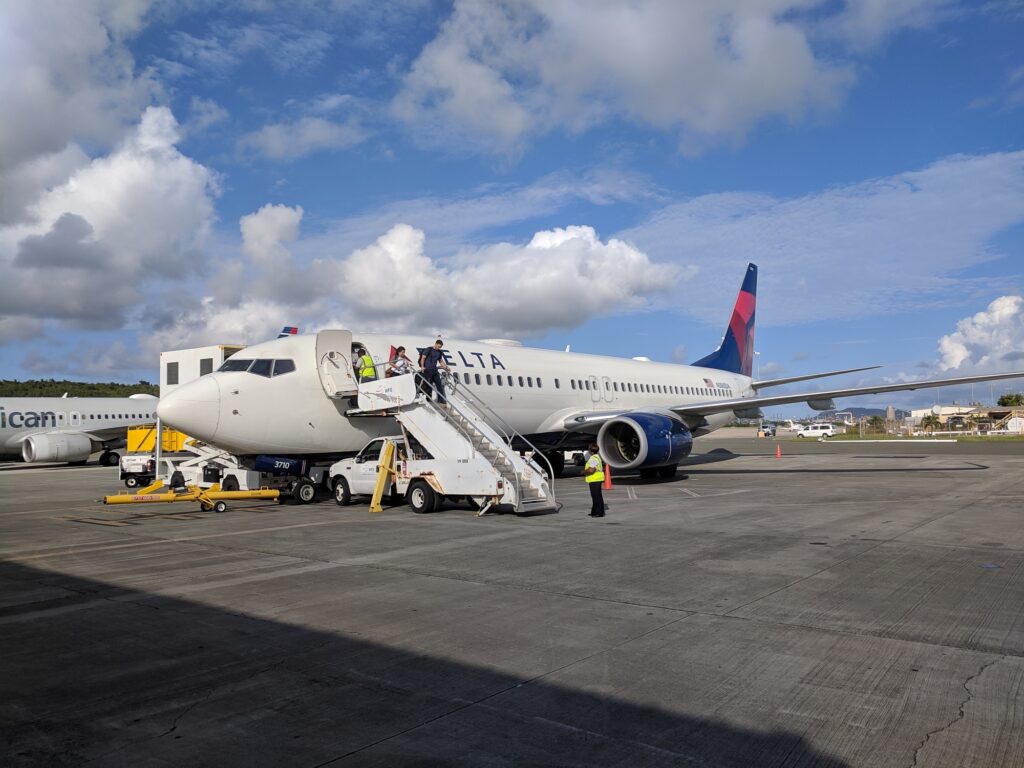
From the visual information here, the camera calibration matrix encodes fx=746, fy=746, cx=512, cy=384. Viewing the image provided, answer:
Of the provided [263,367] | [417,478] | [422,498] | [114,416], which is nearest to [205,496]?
[263,367]

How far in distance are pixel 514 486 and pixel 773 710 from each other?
29.0ft

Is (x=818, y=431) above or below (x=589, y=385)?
below

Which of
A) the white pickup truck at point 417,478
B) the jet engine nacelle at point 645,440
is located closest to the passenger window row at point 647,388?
the jet engine nacelle at point 645,440

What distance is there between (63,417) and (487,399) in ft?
94.2

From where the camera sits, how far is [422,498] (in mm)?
13500

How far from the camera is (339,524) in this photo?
12.1 metres

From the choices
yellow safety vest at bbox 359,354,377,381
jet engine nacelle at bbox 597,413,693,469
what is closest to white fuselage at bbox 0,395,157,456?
yellow safety vest at bbox 359,354,377,381

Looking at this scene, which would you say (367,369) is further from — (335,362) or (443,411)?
(443,411)

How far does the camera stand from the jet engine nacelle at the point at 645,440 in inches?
692

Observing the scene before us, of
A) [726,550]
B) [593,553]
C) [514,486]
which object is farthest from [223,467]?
[726,550]

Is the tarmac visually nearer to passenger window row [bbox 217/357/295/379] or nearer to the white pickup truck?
the white pickup truck

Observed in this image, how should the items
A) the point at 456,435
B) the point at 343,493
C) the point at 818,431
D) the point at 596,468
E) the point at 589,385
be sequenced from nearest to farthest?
1. the point at 596,468
2. the point at 456,435
3. the point at 343,493
4. the point at 589,385
5. the point at 818,431

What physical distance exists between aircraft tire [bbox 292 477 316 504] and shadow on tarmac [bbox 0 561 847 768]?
1014 centimetres

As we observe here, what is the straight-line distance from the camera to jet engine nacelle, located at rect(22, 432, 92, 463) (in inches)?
1302
